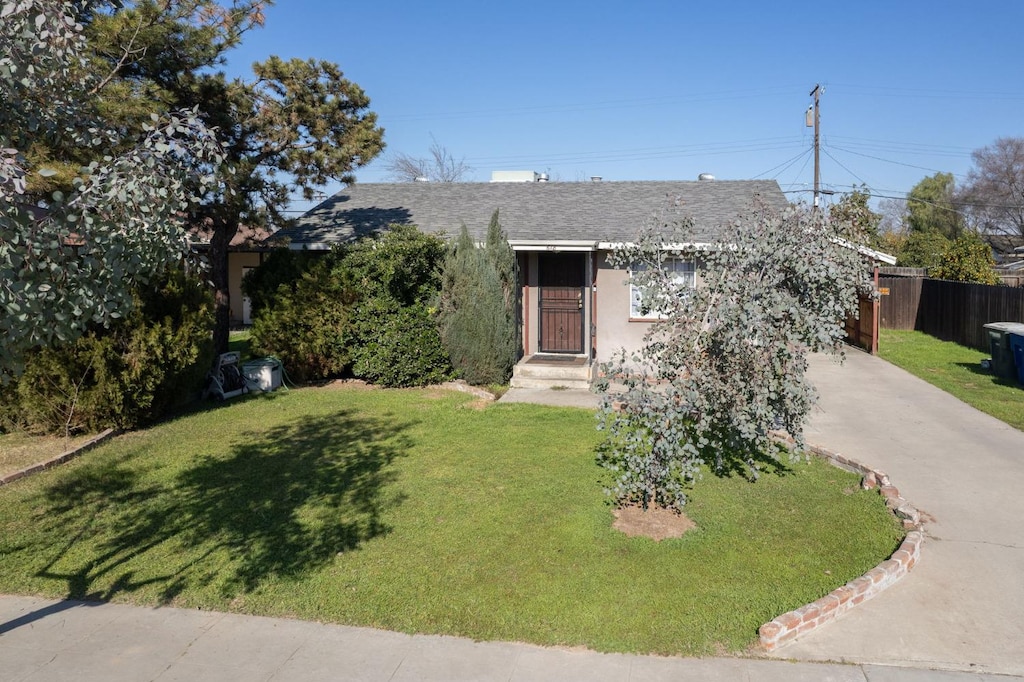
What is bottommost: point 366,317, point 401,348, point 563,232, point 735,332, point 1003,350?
point 1003,350

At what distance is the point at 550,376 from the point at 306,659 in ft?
28.7

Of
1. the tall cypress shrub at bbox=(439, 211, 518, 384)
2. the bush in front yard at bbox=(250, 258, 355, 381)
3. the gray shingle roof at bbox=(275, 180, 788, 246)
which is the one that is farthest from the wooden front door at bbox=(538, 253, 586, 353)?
the bush in front yard at bbox=(250, 258, 355, 381)

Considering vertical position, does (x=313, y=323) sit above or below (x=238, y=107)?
below

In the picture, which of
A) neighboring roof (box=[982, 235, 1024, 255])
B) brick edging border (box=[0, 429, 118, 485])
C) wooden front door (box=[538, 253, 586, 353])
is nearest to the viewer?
brick edging border (box=[0, 429, 118, 485])

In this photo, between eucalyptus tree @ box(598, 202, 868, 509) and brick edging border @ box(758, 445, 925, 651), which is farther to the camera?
eucalyptus tree @ box(598, 202, 868, 509)

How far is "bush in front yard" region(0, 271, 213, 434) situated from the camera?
29.1 feet

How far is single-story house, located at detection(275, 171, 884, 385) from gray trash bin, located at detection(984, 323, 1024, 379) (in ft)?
15.7

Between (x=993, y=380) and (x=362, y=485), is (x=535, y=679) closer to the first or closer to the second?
(x=362, y=485)

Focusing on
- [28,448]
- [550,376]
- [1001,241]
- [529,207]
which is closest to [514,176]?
[529,207]

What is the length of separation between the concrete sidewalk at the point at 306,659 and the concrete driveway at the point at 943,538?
0.25 metres

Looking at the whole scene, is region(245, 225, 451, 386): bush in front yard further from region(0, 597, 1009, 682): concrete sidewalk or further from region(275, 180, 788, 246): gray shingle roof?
region(0, 597, 1009, 682): concrete sidewalk

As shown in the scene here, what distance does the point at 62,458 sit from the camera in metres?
8.31

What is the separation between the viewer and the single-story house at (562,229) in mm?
13805

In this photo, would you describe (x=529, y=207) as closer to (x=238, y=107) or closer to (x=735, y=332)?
(x=238, y=107)
